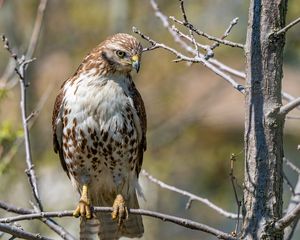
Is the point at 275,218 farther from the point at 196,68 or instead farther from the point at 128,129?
the point at 196,68

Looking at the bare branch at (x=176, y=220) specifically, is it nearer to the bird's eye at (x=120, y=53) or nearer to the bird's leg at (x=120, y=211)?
the bird's leg at (x=120, y=211)

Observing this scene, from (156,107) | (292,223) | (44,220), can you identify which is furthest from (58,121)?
(156,107)

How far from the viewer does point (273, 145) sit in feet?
11.7

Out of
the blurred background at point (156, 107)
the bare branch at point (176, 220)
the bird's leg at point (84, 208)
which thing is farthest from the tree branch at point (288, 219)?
the blurred background at point (156, 107)

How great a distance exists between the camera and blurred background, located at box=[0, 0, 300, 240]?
998cm

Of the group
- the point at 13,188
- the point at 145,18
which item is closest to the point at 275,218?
the point at 13,188

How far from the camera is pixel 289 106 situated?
3.37 m

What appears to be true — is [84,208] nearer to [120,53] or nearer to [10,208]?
[120,53]

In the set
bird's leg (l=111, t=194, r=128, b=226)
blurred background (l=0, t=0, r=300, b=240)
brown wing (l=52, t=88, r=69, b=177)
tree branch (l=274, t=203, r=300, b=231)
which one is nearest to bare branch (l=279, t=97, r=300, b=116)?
tree branch (l=274, t=203, r=300, b=231)

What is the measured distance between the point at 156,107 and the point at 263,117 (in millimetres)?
7824

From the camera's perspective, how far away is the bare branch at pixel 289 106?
3.28m

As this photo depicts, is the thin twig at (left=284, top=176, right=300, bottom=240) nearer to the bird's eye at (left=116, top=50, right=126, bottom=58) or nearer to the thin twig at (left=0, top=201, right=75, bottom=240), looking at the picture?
the thin twig at (left=0, top=201, right=75, bottom=240)

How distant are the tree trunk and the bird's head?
143cm

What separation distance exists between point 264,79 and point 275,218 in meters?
0.60
